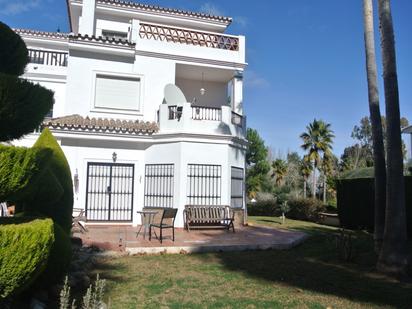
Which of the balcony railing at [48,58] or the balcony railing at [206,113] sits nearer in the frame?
the balcony railing at [206,113]

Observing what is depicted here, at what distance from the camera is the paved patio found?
10.8 metres

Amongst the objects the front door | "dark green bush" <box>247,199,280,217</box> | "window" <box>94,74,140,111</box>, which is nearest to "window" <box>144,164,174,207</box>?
the front door

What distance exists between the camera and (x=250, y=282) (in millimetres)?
7648

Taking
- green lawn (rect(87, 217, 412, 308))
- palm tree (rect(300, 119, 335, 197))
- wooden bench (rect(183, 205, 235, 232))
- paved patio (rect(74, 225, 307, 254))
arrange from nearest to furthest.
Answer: green lawn (rect(87, 217, 412, 308))
paved patio (rect(74, 225, 307, 254))
wooden bench (rect(183, 205, 235, 232))
palm tree (rect(300, 119, 335, 197))

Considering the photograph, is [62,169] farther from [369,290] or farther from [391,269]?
[391,269]

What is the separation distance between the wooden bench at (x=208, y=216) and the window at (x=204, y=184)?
841mm

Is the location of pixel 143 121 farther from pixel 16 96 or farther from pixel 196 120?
pixel 16 96

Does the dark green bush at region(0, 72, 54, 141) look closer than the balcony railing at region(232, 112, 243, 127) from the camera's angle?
Yes

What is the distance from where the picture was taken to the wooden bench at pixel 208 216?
14.9m

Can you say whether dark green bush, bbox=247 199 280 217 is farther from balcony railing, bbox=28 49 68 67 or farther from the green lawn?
the green lawn

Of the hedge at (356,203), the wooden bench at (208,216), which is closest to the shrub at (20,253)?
the wooden bench at (208,216)

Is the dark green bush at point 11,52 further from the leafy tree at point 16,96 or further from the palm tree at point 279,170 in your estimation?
the palm tree at point 279,170

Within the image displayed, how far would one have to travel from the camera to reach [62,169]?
7.95 meters

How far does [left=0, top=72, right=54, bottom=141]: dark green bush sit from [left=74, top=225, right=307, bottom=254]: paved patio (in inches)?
235
